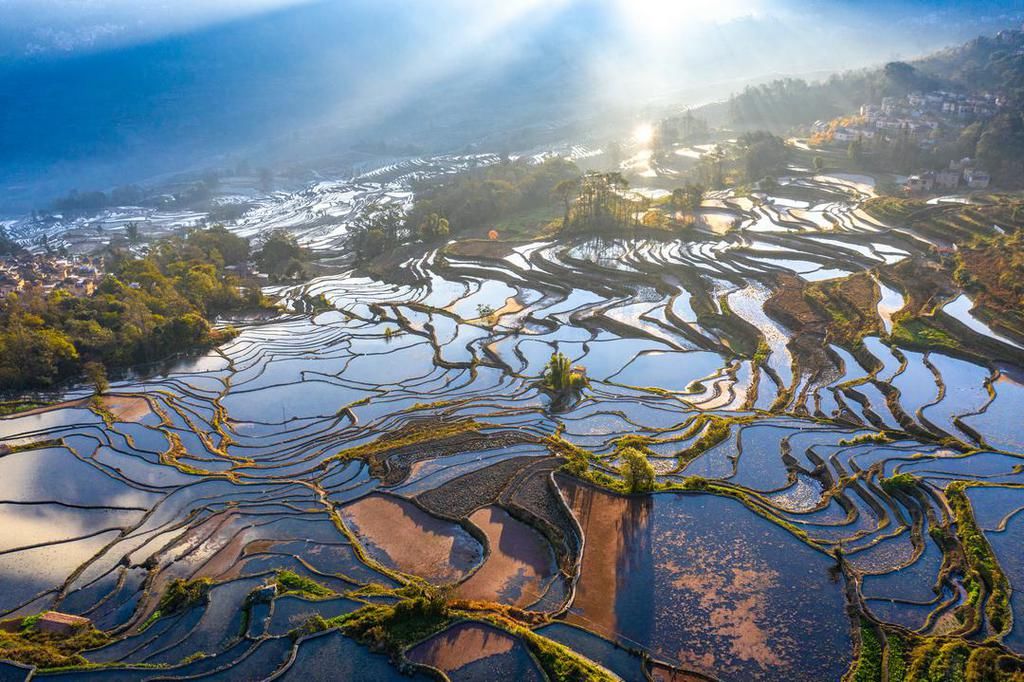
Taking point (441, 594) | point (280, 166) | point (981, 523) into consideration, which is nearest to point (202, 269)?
point (441, 594)

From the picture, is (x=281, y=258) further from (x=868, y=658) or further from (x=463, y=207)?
(x=868, y=658)

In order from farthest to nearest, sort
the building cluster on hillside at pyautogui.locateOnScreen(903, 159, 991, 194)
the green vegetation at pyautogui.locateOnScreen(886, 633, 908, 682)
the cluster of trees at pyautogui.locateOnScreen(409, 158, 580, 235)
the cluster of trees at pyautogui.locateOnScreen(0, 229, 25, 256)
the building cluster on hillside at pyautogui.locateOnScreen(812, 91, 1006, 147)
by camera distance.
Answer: the building cluster on hillside at pyautogui.locateOnScreen(812, 91, 1006, 147)
the cluster of trees at pyautogui.locateOnScreen(0, 229, 25, 256)
the cluster of trees at pyautogui.locateOnScreen(409, 158, 580, 235)
the building cluster on hillside at pyautogui.locateOnScreen(903, 159, 991, 194)
the green vegetation at pyautogui.locateOnScreen(886, 633, 908, 682)

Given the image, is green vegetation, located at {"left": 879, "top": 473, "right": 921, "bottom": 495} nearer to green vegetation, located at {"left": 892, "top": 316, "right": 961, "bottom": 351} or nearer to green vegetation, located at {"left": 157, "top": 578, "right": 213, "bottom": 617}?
green vegetation, located at {"left": 892, "top": 316, "right": 961, "bottom": 351}

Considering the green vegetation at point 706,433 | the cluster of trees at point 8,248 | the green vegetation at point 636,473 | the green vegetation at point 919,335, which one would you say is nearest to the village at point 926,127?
the green vegetation at point 919,335

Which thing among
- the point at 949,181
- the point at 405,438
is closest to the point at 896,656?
the point at 405,438

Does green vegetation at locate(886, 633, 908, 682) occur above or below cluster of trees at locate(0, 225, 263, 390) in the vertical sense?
below

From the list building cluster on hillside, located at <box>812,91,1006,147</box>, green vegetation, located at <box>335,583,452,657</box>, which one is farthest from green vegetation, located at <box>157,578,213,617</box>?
building cluster on hillside, located at <box>812,91,1006,147</box>

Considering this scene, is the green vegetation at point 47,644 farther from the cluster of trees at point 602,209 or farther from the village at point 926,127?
the village at point 926,127

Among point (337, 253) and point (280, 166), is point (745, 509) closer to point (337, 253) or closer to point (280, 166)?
point (337, 253)
